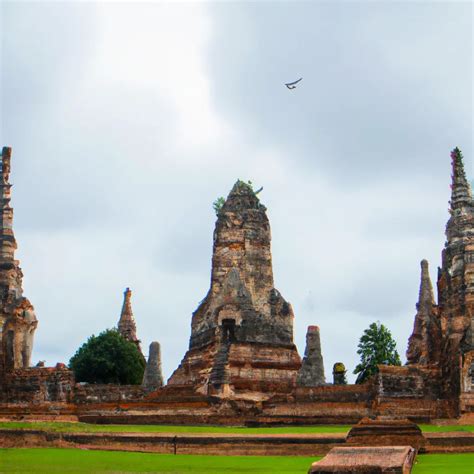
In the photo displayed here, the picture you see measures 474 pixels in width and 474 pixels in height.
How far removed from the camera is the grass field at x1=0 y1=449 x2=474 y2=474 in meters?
17.7

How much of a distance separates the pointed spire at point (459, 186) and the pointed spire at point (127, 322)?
99.5ft

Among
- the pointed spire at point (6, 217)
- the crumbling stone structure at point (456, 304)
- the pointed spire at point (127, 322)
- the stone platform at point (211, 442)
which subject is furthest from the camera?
the pointed spire at point (127, 322)

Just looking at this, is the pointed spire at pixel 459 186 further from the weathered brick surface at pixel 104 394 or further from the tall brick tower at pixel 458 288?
the weathered brick surface at pixel 104 394

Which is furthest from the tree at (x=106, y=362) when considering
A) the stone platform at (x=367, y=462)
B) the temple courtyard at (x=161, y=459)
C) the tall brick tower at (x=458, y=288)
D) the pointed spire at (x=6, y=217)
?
the stone platform at (x=367, y=462)

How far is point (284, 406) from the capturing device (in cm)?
3556

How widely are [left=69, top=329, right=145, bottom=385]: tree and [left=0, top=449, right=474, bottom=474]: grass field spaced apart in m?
36.0

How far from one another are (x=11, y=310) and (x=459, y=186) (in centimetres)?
2069

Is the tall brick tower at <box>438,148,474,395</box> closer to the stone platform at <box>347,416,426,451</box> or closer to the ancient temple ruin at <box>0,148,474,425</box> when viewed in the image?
the ancient temple ruin at <box>0,148,474,425</box>

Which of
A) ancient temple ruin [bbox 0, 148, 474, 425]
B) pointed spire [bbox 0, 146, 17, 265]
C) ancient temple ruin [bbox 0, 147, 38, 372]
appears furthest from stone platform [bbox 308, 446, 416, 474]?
pointed spire [bbox 0, 146, 17, 265]

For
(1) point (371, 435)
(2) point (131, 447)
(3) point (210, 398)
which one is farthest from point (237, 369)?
(1) point (371, 435)

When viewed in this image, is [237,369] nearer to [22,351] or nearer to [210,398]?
[210,398]

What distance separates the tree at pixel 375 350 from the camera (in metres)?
55.8

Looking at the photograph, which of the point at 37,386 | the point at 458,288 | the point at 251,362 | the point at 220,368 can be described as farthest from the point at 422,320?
the point at 37,386

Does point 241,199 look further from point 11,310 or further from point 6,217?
point 11,310
